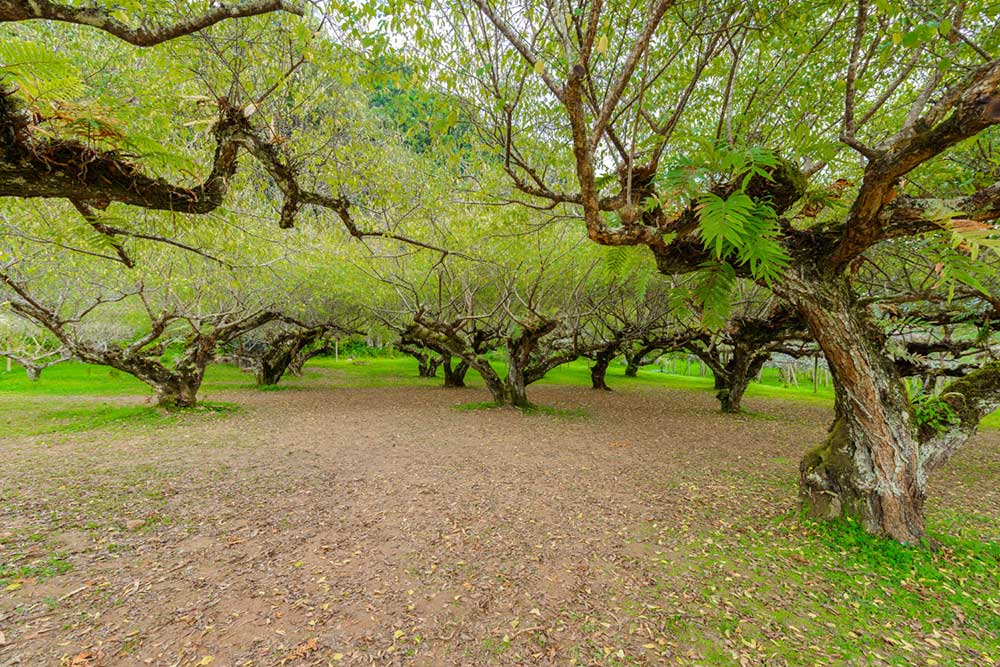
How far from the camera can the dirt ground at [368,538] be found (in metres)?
3.14

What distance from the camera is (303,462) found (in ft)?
25.4

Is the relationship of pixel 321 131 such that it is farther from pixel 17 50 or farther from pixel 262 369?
pixel 262 369

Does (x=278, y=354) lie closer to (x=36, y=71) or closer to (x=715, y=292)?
(x=36, y=71)

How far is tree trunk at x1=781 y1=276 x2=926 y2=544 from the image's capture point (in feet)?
14.5

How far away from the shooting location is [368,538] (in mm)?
4797

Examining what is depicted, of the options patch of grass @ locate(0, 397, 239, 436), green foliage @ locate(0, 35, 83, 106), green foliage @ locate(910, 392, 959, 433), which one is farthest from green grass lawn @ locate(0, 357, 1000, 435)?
green foliage @ locate(910, 392, 959, 433)

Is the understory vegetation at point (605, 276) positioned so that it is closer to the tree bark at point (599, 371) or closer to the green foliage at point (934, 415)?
the green foliage at point (934, 415)

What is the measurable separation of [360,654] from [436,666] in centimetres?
57

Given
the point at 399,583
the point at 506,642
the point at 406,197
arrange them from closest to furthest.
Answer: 1. the point at 506,642
2. the point at 399,583
3. the point at 406,197

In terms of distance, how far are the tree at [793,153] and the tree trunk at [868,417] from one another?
0.05 ft

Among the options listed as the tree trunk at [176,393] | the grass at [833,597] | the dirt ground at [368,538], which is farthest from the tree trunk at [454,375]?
the grass at [833,597]

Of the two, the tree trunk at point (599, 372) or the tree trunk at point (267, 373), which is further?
the tree trunk at point (267, 373)

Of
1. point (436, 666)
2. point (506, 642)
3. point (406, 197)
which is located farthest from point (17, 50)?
point (406, 197)

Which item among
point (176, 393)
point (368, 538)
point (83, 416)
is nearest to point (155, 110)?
point (368, 538)
